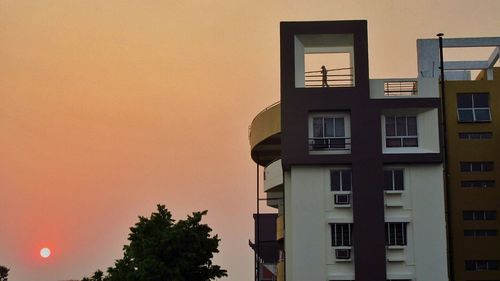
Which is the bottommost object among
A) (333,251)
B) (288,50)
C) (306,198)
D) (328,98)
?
(333,251)

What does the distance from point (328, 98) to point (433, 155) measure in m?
5.58

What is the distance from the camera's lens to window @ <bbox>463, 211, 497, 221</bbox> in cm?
3912

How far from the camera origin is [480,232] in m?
39.0

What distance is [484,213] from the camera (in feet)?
129

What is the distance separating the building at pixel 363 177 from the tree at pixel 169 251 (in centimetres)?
412

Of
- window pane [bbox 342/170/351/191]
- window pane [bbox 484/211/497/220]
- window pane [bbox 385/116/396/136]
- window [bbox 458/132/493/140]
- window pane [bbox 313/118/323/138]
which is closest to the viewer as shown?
window pane [bbox 342/170/351/191]

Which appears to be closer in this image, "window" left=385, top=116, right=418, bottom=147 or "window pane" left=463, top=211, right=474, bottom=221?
"window" left=385, top=116, right=418, bottom=147

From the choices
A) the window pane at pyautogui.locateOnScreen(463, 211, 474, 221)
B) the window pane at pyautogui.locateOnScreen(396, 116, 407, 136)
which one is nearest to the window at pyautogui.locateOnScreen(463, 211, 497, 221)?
the window pane at pyautogui.locateOnScreen(463, 211, 474, 221)

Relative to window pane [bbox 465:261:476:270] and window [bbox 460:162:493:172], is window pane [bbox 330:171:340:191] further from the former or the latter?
window pane [bbox 465:261:476:270]

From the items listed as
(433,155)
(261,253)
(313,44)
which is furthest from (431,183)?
(261,253)

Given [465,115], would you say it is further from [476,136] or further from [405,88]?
[405,88]

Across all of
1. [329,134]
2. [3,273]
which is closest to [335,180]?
[329,134]

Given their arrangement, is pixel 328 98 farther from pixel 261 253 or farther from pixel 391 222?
pixel 261 253

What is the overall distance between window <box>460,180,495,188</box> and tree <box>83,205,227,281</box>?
12.9 metres
